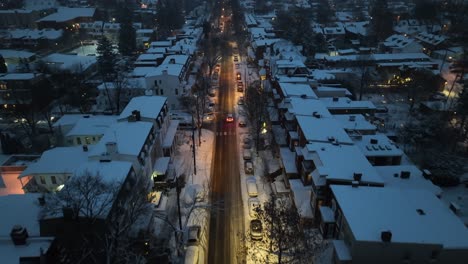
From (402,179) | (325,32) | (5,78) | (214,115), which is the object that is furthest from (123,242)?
(325,32)

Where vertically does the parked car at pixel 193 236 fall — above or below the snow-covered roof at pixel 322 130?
below

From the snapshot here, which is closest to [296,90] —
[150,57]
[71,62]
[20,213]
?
[20,213]

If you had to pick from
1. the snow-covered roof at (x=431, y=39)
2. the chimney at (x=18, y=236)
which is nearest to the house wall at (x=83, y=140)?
the chimney at (x=18, y=236)

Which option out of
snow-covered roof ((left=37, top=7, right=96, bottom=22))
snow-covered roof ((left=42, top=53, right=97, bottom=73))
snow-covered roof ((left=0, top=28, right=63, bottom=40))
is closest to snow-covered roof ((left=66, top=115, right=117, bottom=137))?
snow-covered roof ((left=42, top=53, right=97, bottom=73))

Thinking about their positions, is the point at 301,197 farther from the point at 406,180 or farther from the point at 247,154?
the point at 247,154

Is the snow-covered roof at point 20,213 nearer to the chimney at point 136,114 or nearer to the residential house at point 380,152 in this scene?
the chimney at point 136,114

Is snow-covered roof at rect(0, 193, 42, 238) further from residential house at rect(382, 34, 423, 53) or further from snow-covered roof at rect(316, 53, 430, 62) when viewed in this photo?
residential house at rect(382, 34, 423, 53)

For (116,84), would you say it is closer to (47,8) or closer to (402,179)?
(402,179)
